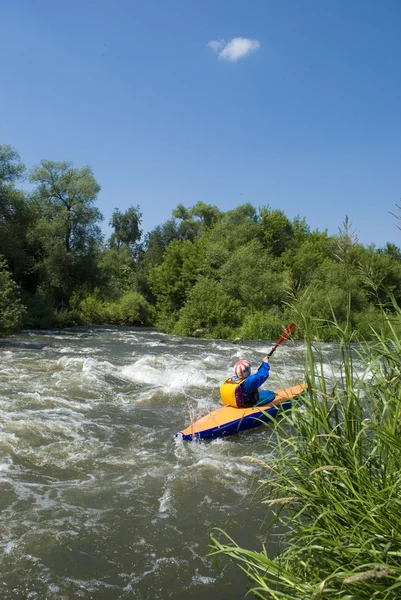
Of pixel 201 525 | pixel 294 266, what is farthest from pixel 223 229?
pixel 201 525

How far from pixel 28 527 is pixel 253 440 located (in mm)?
3191

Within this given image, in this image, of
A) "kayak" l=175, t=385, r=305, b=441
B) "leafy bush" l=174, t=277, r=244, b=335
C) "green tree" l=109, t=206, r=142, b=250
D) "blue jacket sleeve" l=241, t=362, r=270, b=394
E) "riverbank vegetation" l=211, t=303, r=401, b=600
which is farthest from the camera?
"green tree" l=109, t=206, r=142, b=250

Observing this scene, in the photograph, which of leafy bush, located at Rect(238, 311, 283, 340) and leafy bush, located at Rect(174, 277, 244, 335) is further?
leafy bush, located at Rect(174, 277, 244, 335)

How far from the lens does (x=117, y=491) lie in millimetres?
4684

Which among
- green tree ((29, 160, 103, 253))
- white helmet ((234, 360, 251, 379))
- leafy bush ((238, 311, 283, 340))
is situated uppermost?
green tree ((29, 160, 103, 253))

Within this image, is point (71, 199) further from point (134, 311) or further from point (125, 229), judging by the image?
point (125, 229)

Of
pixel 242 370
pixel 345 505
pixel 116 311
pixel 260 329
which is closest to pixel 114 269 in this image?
pixel 116 311

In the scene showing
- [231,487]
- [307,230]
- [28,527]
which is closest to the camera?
[28,527]

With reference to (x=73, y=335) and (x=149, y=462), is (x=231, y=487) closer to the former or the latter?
(x=149, y=462)

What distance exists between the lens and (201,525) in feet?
13.4

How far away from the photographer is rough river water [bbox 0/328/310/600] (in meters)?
3.31

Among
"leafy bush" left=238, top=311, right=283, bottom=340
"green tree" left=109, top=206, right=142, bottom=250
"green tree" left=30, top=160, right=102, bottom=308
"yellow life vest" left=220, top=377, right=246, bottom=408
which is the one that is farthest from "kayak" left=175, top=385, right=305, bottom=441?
"green tree" left=109, top=206, right=142, bottom=250

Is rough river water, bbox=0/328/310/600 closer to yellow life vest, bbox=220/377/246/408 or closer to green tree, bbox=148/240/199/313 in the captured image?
yellow life vest, bbox=220/377/246/408

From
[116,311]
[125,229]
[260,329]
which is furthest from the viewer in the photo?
[125,229]
